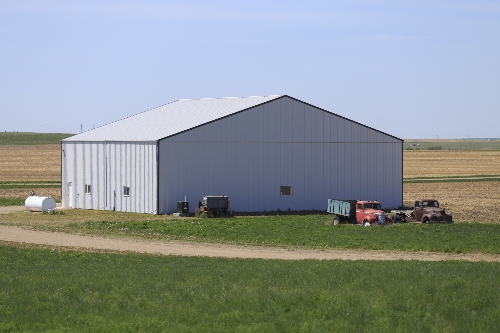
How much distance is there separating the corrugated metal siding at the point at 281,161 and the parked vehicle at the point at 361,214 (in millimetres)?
11470

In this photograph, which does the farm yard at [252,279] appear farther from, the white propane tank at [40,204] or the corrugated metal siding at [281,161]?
the white propane tank at [40,204]

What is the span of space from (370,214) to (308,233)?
5341 millimetres

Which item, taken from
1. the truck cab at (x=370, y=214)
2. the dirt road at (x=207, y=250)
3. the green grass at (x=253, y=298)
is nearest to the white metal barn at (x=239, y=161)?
the truck cab at (x=370, y=214)

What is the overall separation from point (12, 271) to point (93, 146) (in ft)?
121

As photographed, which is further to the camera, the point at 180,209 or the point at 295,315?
the point at 180,209

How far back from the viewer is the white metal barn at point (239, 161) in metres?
60.8

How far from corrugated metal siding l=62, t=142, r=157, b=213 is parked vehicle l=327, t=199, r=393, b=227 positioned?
1369cm

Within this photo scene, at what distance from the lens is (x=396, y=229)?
158ft

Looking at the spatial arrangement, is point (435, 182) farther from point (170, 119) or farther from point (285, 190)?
point (170, 119)

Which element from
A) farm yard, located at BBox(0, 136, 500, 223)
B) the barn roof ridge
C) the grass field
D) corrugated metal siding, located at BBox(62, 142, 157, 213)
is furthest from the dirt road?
farm yard, located at BBox(0, 136, 500, 223)

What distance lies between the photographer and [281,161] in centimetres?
6456

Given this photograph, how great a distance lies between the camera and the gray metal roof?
63562 millimetres

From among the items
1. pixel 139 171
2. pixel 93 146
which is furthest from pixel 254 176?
pixel 93 146

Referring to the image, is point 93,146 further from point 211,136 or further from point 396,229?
point 396,229
